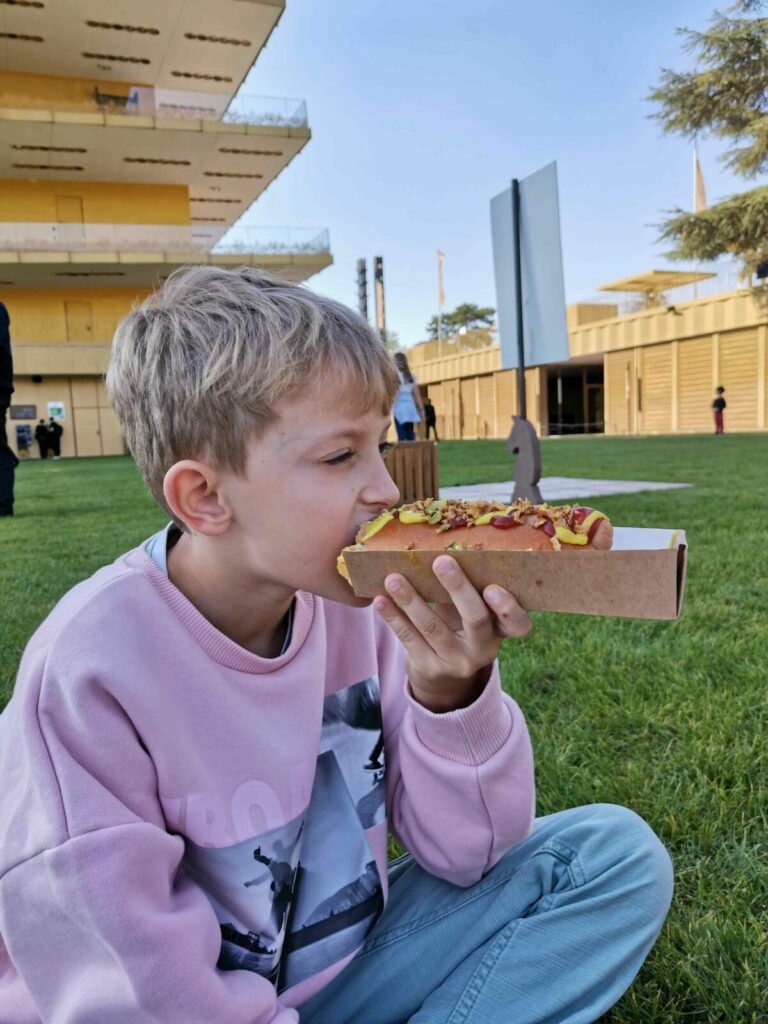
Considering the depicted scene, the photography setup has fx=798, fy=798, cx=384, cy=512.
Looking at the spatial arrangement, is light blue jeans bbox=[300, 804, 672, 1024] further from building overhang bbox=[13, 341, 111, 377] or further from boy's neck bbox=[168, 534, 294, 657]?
building overhang bbox=[13, 341, 111, 377]

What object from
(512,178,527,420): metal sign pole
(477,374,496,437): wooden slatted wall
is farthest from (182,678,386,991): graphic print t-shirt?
(477,374,496,437): wooden slatted wall

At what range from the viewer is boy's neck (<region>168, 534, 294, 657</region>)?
1277 mm

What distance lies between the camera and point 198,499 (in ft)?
4.11

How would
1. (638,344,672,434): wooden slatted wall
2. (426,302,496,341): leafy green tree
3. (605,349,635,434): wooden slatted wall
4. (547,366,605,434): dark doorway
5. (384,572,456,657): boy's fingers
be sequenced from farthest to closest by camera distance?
1. (426,302,496,341): leafy green tree
2. (547,366,605,434): dark doorway
3. (605,349,635,434): wooden slatted wall
4. (638,344,672,434): wooden slatted wall
5. (384,572,456,657): boy's fingers

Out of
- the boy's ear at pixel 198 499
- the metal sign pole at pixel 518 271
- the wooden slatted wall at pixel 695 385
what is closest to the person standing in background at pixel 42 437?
the wooden slatted wall at pixel 695 385

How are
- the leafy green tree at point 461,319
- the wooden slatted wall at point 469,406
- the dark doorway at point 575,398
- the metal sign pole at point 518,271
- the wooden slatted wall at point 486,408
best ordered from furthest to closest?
the leafy green tree at point 461,319, the wooden slatted wall at point 469,406, the wooden slatted wall at point 486,408, the dark doorway at point 575,398, the metal sign pole at point 518,271

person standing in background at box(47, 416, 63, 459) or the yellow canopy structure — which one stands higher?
the yellow canopy structure

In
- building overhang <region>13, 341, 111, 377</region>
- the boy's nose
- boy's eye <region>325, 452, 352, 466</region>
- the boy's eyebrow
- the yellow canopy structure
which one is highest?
the yellow canopy structure

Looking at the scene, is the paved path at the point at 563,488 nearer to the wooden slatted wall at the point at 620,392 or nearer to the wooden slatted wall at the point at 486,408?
the wooden slatted wall at the point at 620,392

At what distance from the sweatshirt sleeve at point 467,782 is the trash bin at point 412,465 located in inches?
204

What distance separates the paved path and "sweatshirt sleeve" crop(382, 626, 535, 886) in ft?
19.9

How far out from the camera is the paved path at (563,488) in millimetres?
7790

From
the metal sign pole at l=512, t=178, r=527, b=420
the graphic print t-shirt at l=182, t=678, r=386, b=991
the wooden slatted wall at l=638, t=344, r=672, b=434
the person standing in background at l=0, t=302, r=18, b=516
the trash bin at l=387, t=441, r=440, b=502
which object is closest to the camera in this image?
the graphic print t-shirt at l=182, t=678, r=386, b=991

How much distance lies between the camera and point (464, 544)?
1.35 metres
